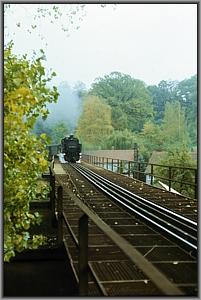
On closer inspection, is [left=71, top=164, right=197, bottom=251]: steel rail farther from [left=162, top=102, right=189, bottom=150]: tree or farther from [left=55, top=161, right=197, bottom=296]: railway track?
[left=162, top=102, right=189, bottom=150]: tree

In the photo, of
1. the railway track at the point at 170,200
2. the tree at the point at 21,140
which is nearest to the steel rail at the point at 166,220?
the railway track at the point at 170,200

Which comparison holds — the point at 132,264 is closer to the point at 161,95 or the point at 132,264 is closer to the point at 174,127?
the point at 174,127

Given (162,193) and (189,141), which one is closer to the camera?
(189,141)

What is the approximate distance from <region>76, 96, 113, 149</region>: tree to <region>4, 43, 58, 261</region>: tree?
2.58 feet

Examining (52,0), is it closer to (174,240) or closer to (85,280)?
(85,280)

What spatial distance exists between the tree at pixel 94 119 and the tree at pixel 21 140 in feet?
2.58

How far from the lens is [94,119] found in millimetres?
3156

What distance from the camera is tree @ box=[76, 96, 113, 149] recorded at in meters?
3.07

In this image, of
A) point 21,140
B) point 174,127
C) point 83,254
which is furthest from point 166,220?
point 21,140

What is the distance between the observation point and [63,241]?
345 cm

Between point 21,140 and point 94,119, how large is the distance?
3.97 feet

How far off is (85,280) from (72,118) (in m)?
0.97

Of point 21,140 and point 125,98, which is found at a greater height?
Result: point 125,98

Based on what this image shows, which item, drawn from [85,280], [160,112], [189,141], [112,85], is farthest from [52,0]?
[112,85]
